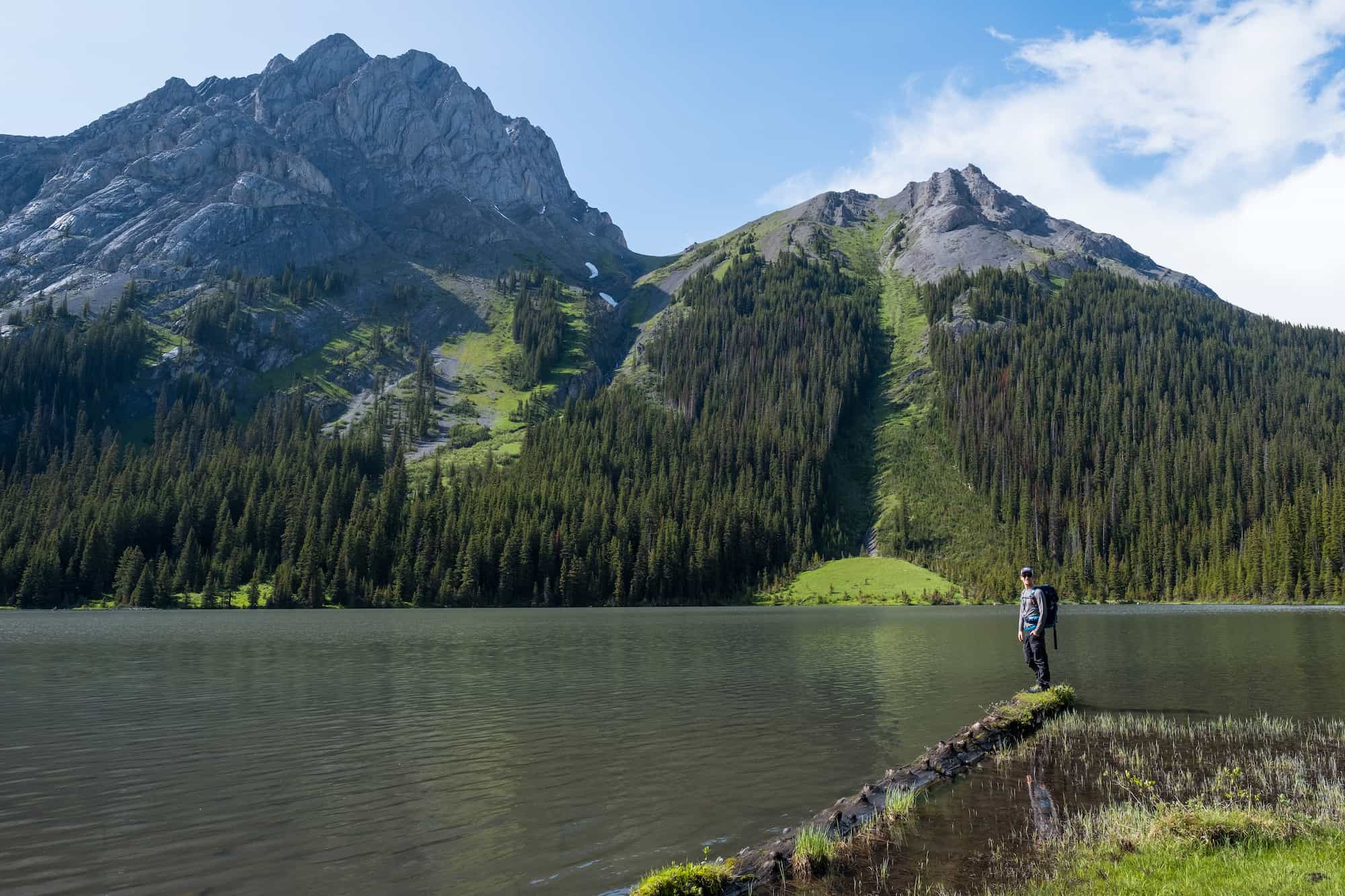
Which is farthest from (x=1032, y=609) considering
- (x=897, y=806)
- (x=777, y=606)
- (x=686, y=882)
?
(x=777, y=606)

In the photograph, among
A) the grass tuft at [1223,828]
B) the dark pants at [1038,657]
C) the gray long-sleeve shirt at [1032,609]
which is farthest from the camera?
the gray long-sleeve shirt at [1032,609]

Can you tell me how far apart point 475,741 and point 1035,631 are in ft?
74.3

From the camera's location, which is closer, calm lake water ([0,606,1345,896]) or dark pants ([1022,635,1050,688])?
calm lake water ([0,606,1345,896])

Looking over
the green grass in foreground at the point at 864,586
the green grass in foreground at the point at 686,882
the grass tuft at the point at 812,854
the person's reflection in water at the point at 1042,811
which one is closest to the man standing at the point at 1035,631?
the person's reflection in water at the point at 1042,811

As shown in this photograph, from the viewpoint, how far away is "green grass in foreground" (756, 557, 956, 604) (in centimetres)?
17075

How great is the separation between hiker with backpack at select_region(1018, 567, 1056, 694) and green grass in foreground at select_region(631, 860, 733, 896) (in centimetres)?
2368

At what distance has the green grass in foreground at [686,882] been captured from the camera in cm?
1184

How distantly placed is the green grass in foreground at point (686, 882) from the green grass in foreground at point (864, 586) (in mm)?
163158

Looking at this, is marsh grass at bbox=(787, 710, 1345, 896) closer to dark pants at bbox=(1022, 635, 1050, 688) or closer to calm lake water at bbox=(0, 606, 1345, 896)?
calm lake water at bbox=(0, 606, 1345, 896)

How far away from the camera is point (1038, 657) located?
32531mm

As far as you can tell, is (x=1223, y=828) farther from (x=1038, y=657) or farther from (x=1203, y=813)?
(x=1038, y=657)

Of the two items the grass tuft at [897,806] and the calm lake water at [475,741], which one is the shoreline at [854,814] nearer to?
the grass tuft at [897,806]

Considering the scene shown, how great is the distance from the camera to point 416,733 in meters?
27.4

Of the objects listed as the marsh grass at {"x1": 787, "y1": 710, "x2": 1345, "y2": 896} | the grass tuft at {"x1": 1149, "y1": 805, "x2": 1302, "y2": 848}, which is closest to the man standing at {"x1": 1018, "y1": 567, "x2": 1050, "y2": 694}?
the marsh grass at {"x1": 787, "y1": 710, "x2": 1345, "y2": 896}
